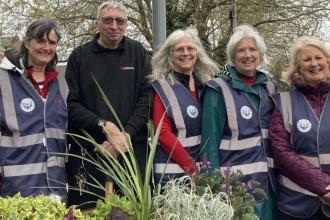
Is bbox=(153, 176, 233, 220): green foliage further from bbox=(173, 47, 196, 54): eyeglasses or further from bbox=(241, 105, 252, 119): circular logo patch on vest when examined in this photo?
bbox=(173, 47, 196, 54): eyeglasses

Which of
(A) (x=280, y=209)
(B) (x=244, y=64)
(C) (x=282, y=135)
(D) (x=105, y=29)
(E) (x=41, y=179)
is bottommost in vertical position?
(A) (x=280, y=209)

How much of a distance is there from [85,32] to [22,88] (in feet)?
46.1

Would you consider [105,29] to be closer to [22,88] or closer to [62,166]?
[22,88]

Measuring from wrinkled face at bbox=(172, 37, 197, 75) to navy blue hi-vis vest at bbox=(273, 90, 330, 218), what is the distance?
807 millimetres

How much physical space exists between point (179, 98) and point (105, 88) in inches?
25.6

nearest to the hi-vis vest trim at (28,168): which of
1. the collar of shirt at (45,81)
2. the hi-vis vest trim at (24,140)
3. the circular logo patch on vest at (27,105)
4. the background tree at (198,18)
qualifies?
the hi-vis vest trim at (24,140)

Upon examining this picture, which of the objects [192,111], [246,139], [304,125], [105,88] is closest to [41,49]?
[105,88]

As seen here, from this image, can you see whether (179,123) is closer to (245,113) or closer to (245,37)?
(245,113)

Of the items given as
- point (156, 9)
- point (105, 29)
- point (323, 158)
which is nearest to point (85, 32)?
point (156, 9)

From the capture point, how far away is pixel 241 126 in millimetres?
4133

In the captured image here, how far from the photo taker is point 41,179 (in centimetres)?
405

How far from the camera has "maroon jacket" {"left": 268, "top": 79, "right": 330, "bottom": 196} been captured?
3852 millimetres

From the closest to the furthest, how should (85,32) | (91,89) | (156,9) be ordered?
(91,89)
(156,9)
(85,32)

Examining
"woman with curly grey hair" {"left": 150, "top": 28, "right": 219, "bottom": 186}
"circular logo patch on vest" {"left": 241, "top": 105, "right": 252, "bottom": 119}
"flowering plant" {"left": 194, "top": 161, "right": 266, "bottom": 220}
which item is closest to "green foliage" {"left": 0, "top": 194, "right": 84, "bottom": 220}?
"flowering plant" {"left": 194, "top": 161, "right": 266, "bottom": 220}
